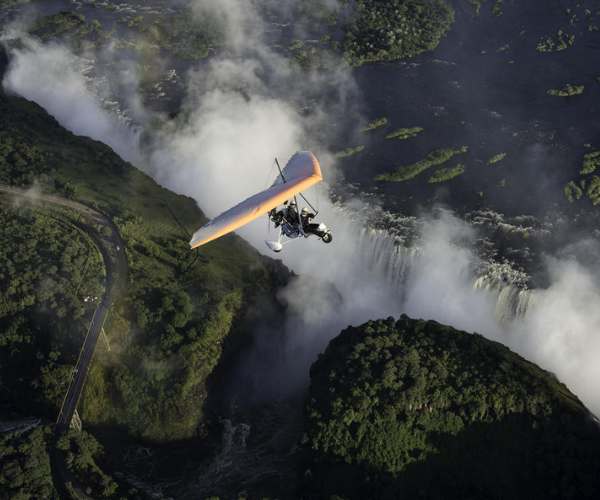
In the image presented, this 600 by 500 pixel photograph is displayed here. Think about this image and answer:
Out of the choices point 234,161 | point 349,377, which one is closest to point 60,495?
point 349,377

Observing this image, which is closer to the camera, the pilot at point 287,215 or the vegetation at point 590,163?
the pilot at point 287,215

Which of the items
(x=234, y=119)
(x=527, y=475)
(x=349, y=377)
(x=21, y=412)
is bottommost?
(x=21, y=412)

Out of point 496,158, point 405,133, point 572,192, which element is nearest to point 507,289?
point 572,192

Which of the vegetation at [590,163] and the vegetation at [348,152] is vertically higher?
the vegetation at [590,163]

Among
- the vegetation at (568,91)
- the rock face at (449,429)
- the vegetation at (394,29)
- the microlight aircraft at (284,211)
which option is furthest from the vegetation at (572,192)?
the microlight aircraft at (284,211)

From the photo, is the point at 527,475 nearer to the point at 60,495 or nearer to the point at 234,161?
the point at 60,495

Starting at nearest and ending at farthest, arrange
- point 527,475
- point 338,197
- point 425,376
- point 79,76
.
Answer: point 527,475
point 425,376
point 338,197
point 79,76

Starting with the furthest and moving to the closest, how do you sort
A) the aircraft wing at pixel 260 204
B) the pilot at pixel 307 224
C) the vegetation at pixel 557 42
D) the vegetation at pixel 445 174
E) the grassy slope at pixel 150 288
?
1. the vegetation at pixel 557 42
2. the vegetation at pixel 445 174
3. the grassy slope at pixel 150 288
4. the pilot at pixel 307 224
5. the aircraft wing at pixel 260 204

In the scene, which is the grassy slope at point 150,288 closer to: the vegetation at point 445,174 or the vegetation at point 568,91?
the vegetation at point 445,174
